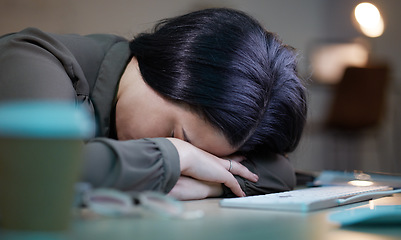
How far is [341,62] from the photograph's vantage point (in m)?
5.20

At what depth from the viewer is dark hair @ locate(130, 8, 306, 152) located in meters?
0.97

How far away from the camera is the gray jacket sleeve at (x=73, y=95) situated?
0.59 metres

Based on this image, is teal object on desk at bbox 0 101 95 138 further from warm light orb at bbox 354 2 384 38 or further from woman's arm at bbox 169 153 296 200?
warm light orb at bbox 354 2 384 38

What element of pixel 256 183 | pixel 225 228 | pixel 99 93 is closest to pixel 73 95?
pixel 99 93

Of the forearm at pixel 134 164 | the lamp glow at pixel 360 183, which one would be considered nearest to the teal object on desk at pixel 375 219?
the forearm at pixel 134 164

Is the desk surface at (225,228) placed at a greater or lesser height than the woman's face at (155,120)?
greater

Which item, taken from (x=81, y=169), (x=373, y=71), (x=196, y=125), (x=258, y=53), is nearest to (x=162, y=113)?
(x=196, y=125)

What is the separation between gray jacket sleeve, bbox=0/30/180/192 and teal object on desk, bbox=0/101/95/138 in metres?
0.06

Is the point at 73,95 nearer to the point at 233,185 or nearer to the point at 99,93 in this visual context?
the point at 99,93

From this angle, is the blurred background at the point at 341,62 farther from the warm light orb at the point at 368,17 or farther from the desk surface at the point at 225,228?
the desk surface at the point at 225,228

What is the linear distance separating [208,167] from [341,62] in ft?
14.8

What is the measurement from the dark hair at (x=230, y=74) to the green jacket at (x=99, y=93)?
7 centimetres

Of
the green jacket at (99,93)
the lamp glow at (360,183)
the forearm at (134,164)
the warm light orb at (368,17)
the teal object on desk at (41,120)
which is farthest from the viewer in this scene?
the warm light orb at (368,17)

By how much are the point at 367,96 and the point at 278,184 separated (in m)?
3.65
